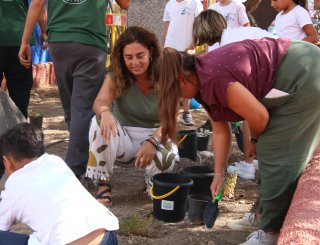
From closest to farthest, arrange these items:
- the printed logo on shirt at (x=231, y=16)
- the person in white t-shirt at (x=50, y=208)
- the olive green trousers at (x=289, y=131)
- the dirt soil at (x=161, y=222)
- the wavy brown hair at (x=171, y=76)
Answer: the person in white t-shirt at (x=50, y=208)
the wavy brown hair at (x=171, y=76)
the olive green trousers at (x=289, y=131)
the dirt soil at (x=161, y=222)
the printed logo on shirt at (x=231, y=16)

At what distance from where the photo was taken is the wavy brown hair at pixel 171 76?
235 centimetres

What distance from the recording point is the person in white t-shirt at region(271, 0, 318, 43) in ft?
15.5

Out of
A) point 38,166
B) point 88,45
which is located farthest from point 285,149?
point 88,45

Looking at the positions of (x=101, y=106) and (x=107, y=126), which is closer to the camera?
(x=107, y=126)

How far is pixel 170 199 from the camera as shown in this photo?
3186mm

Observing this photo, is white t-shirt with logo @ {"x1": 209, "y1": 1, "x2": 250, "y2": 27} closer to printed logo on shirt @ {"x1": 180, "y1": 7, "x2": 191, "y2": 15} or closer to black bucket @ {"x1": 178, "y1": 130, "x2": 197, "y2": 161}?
printed logo on shirt @ {"x1": 180, "y1": 7, "x2": 191, "y2": 15}

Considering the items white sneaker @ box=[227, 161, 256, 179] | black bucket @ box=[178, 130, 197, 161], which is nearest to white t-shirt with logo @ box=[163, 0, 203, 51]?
black bucket @ box=[178, 130, 197, 161]

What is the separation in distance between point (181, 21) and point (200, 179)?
136 inches

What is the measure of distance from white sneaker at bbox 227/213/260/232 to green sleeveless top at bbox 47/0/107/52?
5.36ft

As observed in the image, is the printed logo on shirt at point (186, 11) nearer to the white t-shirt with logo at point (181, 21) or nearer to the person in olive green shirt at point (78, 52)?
the white t-shirt with logo at point (181, 21)

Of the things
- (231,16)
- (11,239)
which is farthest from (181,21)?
(11,239)

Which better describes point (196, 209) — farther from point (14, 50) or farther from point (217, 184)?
point (14, 50)

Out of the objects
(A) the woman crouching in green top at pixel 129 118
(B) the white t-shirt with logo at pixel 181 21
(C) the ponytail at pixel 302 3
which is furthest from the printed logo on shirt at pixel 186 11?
(A) the woman crouching in green top at pixel 129 118

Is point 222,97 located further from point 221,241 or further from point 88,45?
point 88,45
